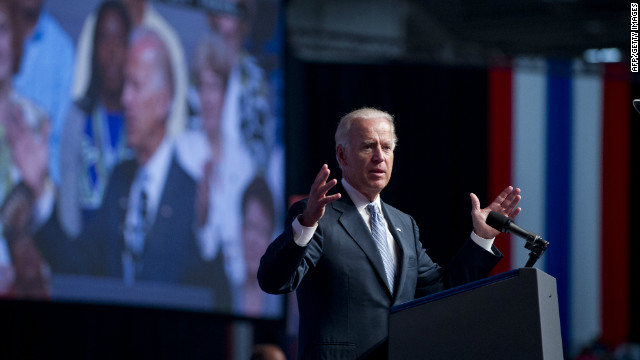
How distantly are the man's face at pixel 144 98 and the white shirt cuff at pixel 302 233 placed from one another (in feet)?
11.9

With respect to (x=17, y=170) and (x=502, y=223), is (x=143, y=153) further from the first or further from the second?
(x=502, y=223)

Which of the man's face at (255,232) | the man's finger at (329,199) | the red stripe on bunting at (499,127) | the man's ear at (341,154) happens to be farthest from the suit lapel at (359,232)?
the red stripe on bunting at (499,127)

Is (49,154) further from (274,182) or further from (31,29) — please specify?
(274,182)

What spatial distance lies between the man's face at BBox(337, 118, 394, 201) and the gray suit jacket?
10cm

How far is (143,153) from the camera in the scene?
5.66 metres

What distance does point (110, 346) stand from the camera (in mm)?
6332

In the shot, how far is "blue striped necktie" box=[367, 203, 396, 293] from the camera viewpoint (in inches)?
93.6

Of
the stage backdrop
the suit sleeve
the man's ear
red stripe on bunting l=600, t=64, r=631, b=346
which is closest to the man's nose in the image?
the man's ear

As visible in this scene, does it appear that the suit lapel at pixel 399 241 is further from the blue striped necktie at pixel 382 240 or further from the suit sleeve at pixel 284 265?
the suit sleeve at pixel 284 265

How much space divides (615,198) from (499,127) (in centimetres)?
127

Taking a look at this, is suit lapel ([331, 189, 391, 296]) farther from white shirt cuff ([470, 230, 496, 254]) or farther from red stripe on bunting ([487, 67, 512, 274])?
red stripe on bunting ([487, 67, 512, 274])

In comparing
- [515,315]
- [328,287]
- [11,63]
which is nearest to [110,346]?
[11,63]

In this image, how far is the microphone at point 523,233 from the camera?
2162mm

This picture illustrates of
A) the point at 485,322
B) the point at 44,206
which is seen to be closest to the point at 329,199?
the point at 485,322
